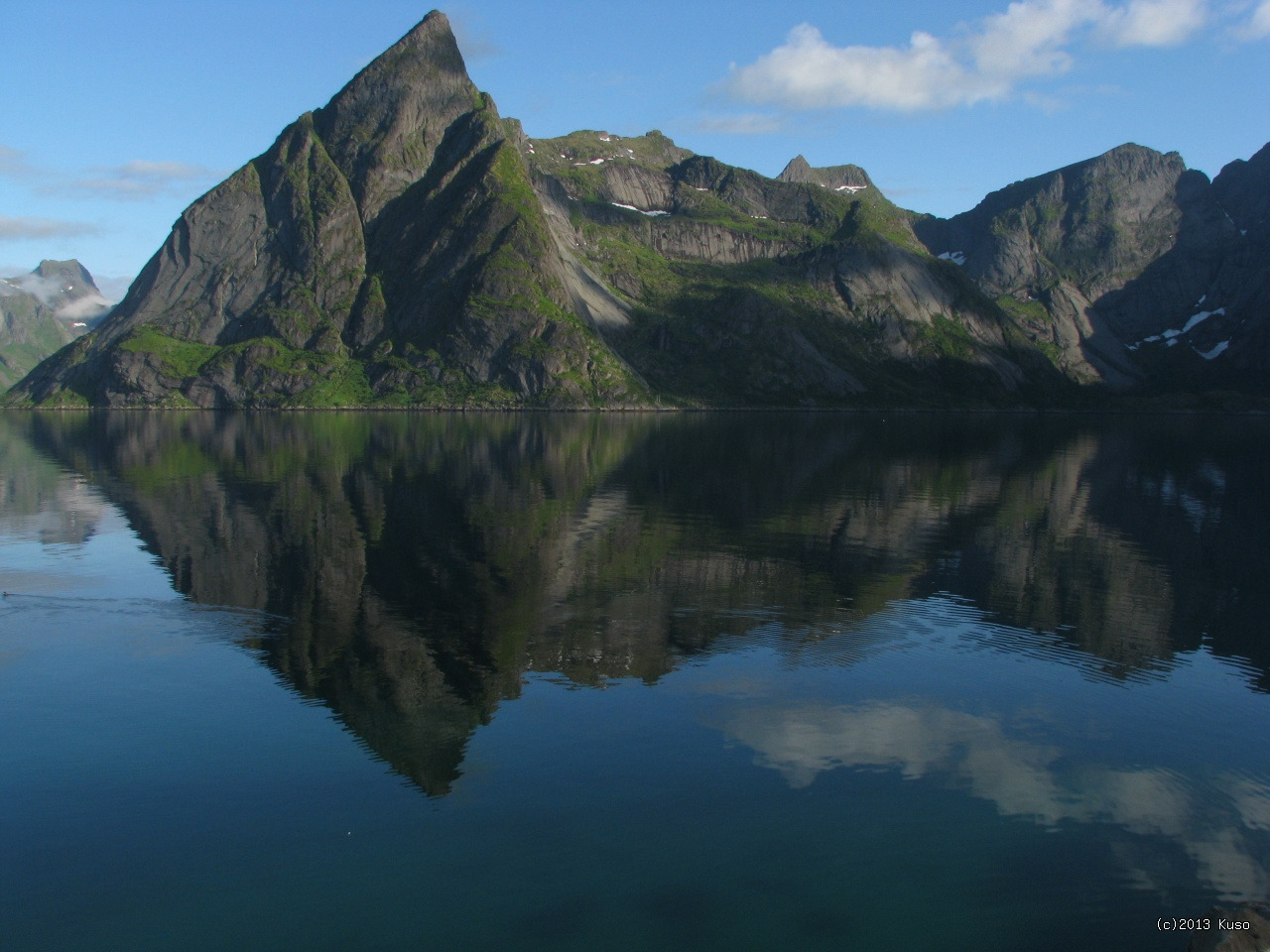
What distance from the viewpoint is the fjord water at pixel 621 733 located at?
22.2 m

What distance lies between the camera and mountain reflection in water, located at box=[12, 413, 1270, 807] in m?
34.6

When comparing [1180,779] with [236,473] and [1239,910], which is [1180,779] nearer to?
[1239,910]

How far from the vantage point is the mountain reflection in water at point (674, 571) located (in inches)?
1363

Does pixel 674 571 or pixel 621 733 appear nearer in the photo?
pixel 621 733

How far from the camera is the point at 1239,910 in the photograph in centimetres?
1998

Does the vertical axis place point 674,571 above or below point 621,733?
above

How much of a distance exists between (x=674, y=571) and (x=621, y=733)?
931 inches

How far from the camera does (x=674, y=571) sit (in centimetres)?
5491

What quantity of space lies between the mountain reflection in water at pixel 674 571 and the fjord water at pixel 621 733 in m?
0.32

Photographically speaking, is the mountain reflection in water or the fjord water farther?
the mountain reflection in water

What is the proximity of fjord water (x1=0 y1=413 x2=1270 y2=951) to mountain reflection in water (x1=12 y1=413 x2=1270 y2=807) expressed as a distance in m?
0.32

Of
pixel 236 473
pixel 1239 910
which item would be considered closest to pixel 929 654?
pixel 1239 910

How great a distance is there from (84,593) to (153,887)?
32.1 metres

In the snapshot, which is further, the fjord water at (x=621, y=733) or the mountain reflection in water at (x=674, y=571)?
the mountain reflection in water at (x=674, y=571)
